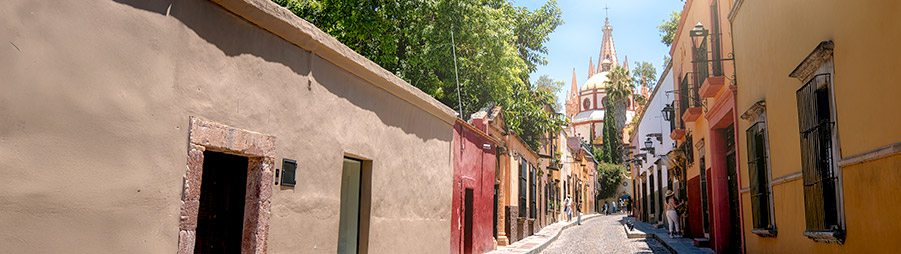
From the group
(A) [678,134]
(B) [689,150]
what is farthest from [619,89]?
(B) [689,150]

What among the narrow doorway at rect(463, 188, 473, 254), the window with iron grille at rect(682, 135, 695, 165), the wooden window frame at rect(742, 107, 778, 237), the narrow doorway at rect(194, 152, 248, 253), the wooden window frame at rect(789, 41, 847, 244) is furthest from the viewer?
the window with iron grille at rect(682, 135, 695, 165)

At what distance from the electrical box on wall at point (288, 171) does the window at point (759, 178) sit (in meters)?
6.29

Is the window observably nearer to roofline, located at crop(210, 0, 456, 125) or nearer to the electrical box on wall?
roofline, located at crop(210, 0, 456, 125)

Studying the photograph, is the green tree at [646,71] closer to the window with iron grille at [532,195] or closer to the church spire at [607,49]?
the window with iron grille at [532,195]

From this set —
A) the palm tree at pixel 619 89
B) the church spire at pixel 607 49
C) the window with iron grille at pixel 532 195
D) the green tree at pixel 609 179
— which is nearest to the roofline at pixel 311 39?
the window with iron grille at pixel 532 195

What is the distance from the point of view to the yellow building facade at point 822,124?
4758 millimetres

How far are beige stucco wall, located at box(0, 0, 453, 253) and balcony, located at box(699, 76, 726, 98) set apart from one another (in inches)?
273

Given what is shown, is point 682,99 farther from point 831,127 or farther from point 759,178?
point 831,127

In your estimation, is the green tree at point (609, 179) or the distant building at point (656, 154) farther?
the green tree at point (609, 179)

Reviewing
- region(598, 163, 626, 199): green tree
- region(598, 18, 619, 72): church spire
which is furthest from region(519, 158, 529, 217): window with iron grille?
region(598, 18, 619, 72): church spire

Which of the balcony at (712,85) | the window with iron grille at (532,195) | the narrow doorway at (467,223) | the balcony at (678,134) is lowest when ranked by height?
the narrow doorway at (467,223)

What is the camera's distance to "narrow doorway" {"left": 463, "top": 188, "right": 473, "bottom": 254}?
478 inches

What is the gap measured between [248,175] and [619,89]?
3713cm

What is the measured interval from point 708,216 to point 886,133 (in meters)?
9.60
